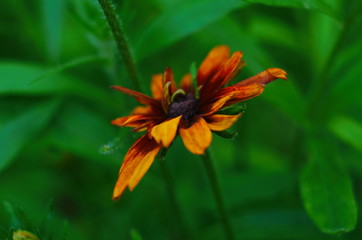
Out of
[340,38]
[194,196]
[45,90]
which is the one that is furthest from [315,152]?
[45,90]

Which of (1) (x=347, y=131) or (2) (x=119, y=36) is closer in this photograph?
(2) (x=119, y=36)

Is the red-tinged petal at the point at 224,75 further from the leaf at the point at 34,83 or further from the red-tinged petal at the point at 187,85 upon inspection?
the leaf at the point at 34,83

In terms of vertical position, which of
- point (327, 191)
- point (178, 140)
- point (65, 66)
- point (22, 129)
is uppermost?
point (65, 66)

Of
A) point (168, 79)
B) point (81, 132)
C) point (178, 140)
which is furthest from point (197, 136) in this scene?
point (178, 140)

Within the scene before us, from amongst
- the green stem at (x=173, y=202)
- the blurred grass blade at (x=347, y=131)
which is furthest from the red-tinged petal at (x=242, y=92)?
the blurred grass blade at (x=347, y=131)

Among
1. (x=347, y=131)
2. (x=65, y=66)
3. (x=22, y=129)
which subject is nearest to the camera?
(x=65, y=66)

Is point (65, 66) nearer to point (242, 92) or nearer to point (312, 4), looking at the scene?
point (242, 92)

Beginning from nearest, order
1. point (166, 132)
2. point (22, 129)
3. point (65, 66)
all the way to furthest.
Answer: point (166, 132) < point (65, 66) < point (22, 129)

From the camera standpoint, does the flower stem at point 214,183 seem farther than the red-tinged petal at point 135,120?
Yes

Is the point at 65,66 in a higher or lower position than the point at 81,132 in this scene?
higher
